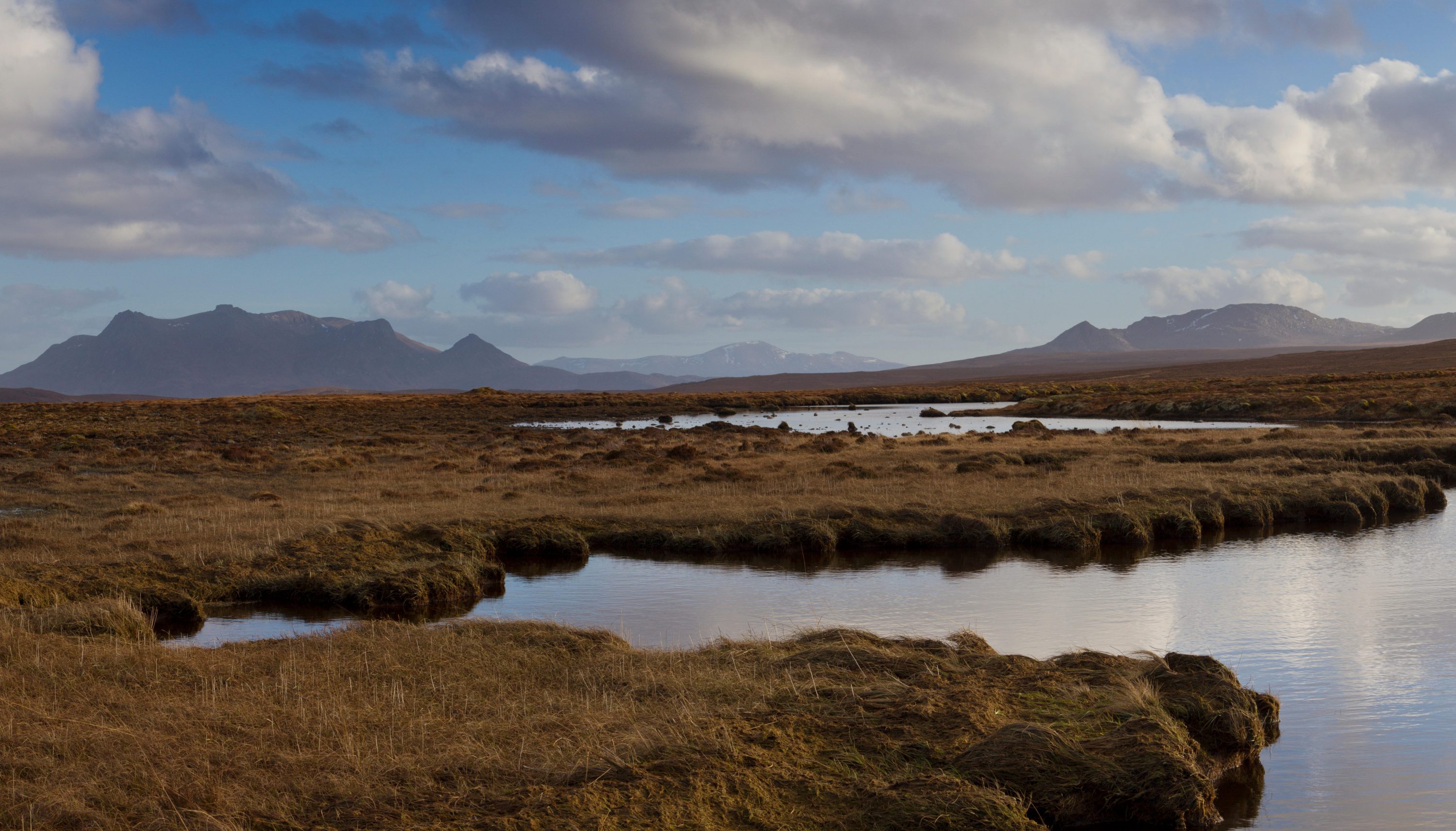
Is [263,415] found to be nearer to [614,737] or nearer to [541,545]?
[541,545]

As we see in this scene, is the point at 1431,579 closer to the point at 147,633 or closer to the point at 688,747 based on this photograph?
the point at 688,747

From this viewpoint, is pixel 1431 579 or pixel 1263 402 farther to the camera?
pixel 1263 402

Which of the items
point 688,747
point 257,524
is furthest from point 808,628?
point 257,524

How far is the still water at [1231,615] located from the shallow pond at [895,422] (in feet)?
119

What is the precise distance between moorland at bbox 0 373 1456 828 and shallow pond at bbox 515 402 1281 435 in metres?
27.8

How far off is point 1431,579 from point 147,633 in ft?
70.2

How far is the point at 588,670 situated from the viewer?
12227mm

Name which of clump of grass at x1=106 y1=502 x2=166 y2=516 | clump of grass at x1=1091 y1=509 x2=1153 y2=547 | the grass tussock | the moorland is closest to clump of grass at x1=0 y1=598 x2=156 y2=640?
the moorland

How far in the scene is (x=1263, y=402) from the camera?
7306cm

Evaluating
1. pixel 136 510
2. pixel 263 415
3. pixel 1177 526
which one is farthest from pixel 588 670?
pixel 263 415

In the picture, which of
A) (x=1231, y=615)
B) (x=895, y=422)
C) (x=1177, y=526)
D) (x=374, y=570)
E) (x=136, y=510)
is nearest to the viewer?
(x=1231, y=615)

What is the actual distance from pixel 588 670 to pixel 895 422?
2596 inches

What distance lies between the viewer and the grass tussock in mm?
7965

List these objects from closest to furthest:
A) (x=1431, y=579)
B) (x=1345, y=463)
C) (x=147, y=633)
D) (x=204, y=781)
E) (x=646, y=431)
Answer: (x=204, y=781), (x=147, y=633), (x=1431, y=579), (x=1345, y=463), (x=646, y=431)
